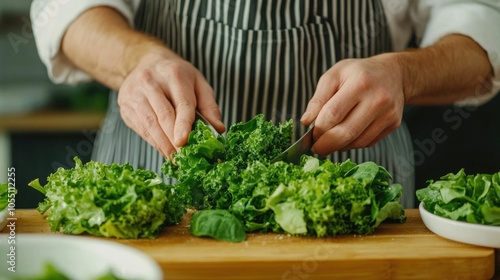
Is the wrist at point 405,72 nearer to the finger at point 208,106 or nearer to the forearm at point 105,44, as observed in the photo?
the finger at point 208,106

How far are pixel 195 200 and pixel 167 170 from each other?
103mm

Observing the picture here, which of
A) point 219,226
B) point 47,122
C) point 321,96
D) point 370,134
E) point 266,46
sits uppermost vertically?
point 266,46

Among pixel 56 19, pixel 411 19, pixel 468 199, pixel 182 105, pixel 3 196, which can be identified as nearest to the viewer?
pixel 468 199

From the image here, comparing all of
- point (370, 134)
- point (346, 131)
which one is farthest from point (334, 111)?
point (370, 134)

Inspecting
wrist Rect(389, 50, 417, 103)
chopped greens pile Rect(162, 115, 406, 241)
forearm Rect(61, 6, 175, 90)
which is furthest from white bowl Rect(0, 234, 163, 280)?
wrist Rect(389, 50, 417, 103)

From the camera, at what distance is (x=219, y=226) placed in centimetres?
133

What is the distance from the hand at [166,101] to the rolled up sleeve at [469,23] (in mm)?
851

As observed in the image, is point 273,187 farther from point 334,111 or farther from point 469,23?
point 469,23

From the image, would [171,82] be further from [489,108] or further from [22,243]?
[489,108]

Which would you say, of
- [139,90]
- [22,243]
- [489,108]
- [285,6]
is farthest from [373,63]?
[489,108]

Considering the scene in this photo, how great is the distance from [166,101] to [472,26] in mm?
1012

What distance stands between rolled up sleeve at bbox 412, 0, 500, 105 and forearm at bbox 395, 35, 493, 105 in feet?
0.07

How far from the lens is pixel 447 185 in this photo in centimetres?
139

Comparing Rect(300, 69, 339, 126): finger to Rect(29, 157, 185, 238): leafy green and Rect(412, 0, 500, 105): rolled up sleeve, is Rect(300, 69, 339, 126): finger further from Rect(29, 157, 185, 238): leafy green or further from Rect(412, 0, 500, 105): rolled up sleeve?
Rect(412, 0, 500, 105): rolled up sleeve
